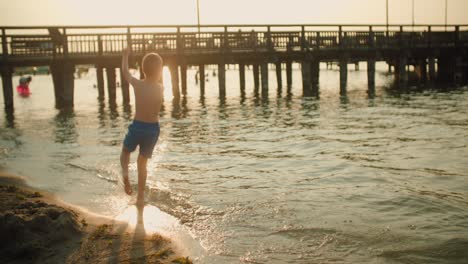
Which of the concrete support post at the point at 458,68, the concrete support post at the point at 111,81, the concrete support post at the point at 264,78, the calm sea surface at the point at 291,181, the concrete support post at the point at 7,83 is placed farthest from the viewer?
the concrete support post at the point at 458,68

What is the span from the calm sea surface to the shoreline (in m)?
0.46

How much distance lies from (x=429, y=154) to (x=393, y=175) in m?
2.01

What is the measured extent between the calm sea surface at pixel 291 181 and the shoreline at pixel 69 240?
1.52ft

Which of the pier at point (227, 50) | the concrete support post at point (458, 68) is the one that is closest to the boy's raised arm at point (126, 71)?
the pier at point (227, 50)

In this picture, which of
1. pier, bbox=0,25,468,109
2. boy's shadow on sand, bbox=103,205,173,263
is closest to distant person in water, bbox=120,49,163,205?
boy's shadow on sand, bbox=103,205,173,263

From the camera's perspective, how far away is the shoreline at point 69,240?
13.5ft

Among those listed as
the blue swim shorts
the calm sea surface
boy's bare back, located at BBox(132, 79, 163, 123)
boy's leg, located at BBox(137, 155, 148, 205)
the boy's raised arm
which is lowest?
the calm sea surface

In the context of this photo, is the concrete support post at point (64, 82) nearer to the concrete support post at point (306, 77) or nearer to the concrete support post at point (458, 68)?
the concrete support post at point (306, 77)

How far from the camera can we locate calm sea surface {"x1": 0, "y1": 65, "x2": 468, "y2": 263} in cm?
466

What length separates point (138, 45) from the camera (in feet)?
76.0

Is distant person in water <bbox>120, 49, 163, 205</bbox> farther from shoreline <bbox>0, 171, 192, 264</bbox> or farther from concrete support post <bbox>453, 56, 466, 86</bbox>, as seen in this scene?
concrete support post <bbox>453, 56, 466, 86</bbox>

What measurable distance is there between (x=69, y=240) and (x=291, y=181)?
366 cm

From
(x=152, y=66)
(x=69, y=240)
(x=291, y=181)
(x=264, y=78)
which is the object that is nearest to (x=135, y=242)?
(x=69, y=240)

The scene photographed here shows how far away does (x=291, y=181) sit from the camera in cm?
734
